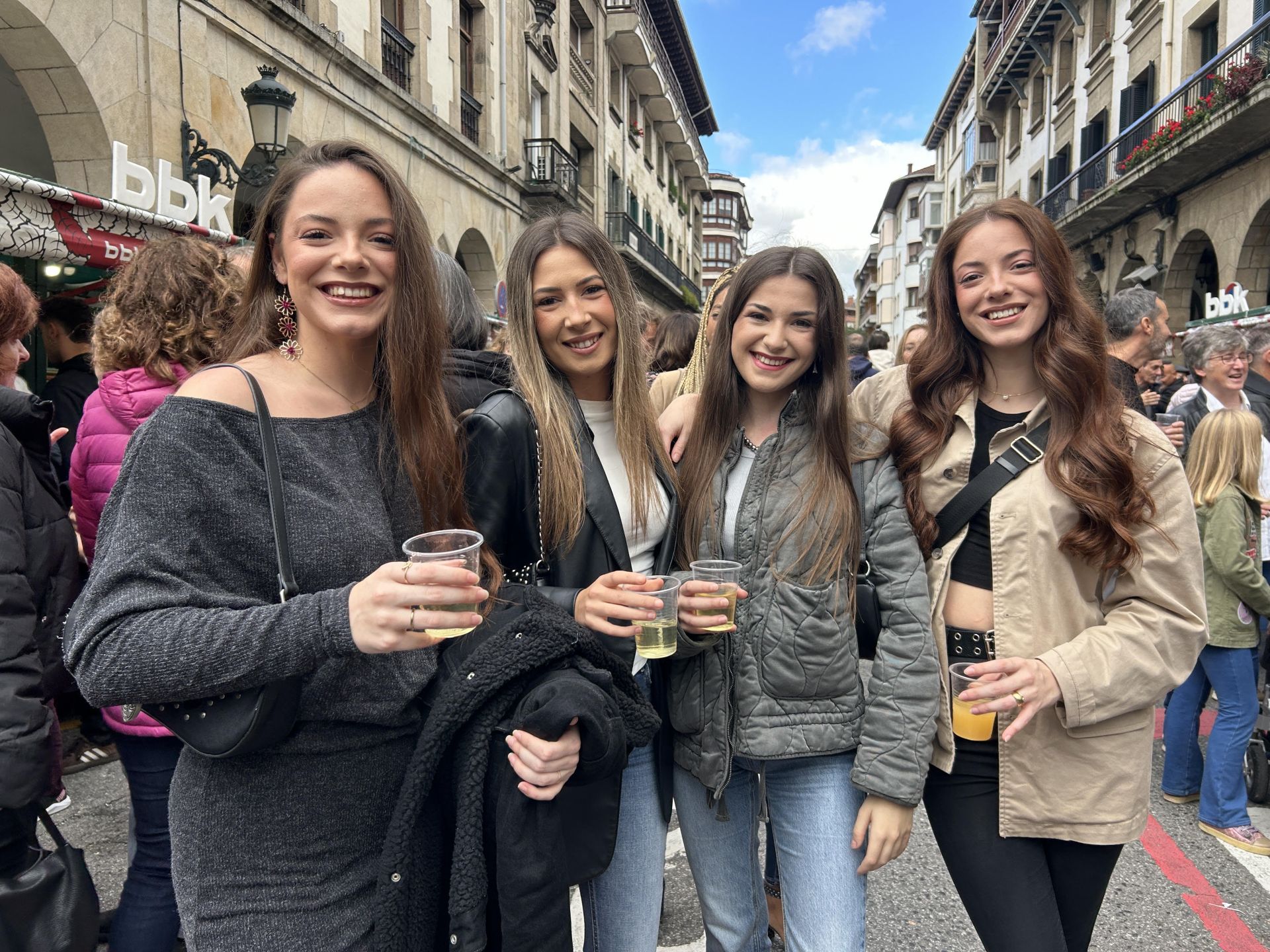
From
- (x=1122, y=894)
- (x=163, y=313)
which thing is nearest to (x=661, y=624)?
(x=163, y=313)

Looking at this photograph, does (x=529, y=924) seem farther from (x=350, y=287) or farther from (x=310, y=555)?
(x=350, y=287)

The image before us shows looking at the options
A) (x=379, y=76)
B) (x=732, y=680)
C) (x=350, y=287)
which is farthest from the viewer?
(x=379, y=76)

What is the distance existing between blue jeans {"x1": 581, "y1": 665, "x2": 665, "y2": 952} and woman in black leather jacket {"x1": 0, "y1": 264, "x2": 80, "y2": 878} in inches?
55.0

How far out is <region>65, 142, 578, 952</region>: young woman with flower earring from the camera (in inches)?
46.3

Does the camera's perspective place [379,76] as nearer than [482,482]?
No

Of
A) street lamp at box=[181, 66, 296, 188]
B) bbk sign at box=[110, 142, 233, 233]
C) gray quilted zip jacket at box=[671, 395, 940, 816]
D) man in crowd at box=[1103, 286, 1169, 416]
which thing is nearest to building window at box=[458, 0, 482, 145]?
street lamp at box=[181, 66, 296, 188]

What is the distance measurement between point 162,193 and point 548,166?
11.9 meters

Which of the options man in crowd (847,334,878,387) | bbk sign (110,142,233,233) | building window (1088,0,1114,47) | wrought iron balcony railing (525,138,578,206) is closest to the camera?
bbk sign (110,142,233,233)

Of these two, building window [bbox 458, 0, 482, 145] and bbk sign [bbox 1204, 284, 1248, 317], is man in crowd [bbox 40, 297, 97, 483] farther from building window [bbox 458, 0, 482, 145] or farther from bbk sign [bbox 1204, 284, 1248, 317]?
bbk sign [bbox 1204, 284, 1248, 317]

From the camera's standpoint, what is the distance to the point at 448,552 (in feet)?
4.11

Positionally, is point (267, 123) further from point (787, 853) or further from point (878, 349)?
point (878, 349)

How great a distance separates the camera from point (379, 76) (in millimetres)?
10711

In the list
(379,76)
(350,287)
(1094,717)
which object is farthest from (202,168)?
(1094,717)

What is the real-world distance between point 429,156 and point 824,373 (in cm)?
1202
